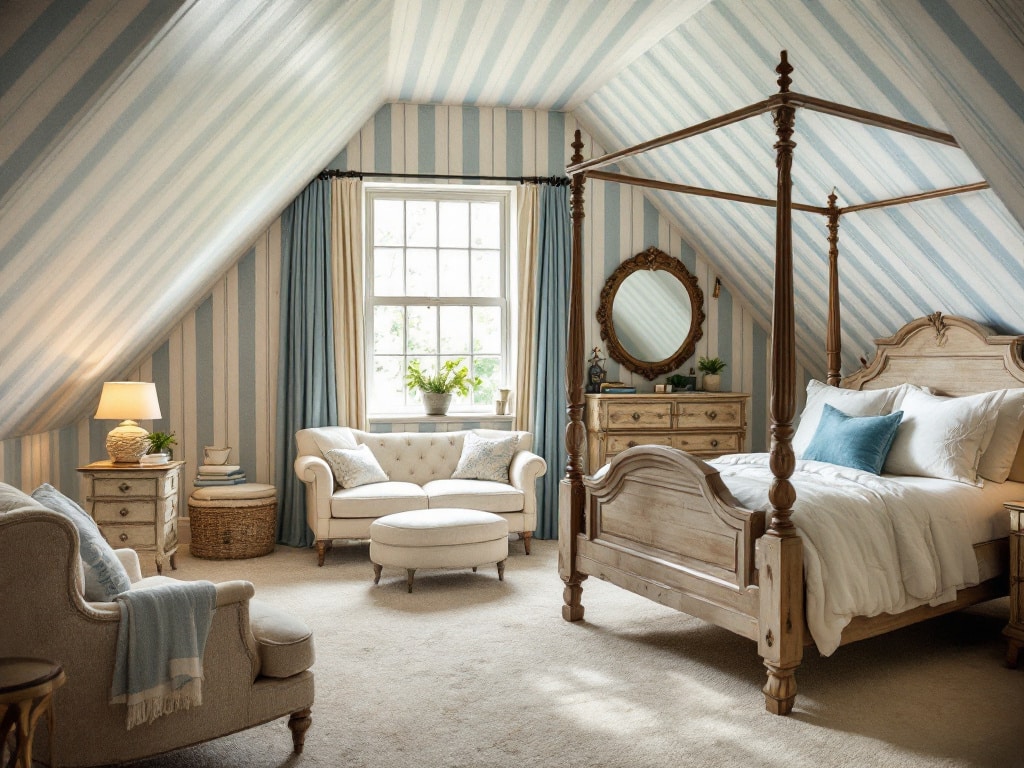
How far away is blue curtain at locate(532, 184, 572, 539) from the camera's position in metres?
6.26

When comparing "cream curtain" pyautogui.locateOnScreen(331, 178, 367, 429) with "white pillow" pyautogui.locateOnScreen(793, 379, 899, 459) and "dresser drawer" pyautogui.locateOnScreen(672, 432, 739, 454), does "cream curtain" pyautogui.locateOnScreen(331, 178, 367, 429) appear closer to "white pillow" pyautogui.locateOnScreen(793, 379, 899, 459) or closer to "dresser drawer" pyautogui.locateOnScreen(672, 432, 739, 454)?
"dresser drawer" pyautogui.locateOnScreen(672, 432, 739, 454)

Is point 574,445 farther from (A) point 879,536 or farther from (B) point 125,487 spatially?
(B) point 125,487

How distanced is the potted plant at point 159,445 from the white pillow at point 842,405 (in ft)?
11.8

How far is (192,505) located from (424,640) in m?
2.28

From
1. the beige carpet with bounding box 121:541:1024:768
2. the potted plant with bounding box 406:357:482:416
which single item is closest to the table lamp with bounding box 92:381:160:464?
the beige carpet with bounding box 121:541:1024:768

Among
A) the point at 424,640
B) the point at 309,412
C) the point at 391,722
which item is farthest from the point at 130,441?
the point at 391,722

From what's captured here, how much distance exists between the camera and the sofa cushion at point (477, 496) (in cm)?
533

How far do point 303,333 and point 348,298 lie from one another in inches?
→ 15.4

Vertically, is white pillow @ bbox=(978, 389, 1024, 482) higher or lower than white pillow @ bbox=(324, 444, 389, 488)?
higher

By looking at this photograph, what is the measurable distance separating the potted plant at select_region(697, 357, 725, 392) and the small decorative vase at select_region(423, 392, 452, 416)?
1879 millimetres

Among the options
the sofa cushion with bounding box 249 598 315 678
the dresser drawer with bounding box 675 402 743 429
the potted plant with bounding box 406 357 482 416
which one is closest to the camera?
the sofa cushion with bounding box 249 598 315 678

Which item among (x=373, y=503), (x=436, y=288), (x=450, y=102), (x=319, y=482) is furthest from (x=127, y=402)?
(x=450, y=102)

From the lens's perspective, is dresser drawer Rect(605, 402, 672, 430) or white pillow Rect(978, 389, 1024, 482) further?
dresser drawer Rect(605, 402, 672, 430)

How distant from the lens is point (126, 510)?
192 inches
